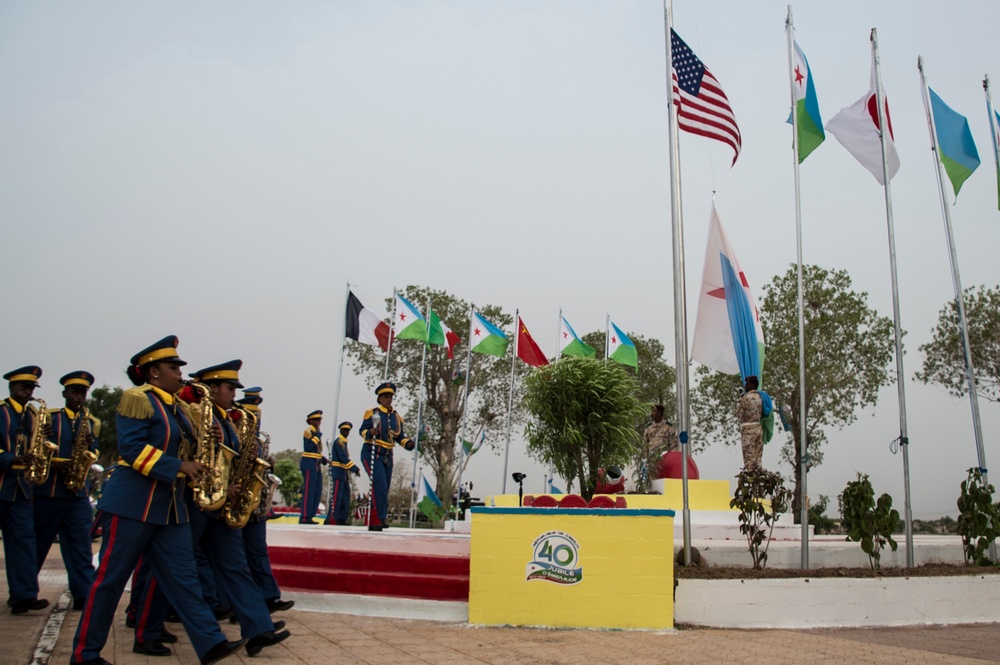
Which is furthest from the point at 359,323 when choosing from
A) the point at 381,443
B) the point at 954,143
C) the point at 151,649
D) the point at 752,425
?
the point at 151,649

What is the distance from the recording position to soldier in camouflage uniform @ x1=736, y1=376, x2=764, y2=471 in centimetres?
1249

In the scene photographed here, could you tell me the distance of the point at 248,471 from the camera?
677cm

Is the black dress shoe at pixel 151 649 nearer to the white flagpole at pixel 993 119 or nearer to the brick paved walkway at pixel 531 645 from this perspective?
the brick paved walkway at pixel 531 645

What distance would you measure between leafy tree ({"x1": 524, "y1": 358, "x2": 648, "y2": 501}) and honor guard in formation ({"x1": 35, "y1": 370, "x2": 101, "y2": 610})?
7.32 meters

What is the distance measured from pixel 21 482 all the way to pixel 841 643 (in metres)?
7.65

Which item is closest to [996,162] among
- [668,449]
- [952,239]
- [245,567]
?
[952,239]

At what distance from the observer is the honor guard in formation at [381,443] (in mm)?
12172

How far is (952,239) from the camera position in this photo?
512 inches

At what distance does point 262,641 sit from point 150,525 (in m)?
1.16

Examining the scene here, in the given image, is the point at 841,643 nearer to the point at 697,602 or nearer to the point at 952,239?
the point at 697,602

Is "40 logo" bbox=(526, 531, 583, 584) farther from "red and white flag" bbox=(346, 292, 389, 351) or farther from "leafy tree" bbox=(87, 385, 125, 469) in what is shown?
"leafy tree" bbox=(87, 385, 125, 469)

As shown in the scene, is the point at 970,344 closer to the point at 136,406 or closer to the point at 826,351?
the point at 826,351

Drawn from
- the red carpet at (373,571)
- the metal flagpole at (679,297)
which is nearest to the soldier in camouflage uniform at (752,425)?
the metal flagpole at (679,297)

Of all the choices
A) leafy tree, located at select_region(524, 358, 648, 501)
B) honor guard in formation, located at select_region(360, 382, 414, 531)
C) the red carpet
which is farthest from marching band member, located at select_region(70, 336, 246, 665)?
leafy tree, located at select_region(524, 358, 648, 501)
